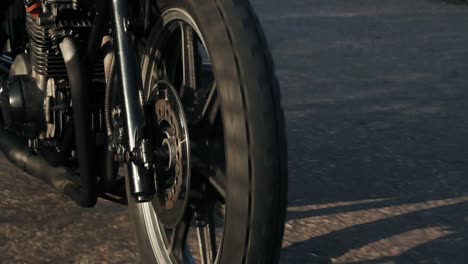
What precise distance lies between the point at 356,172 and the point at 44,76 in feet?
5.87

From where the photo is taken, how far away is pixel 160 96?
2736 millimetres

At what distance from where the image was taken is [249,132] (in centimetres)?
237

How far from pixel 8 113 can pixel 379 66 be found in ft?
13.1

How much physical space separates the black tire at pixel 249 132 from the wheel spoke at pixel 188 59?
A: 8.1 inches

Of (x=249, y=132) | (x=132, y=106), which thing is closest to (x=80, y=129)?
(x=132, y=106)

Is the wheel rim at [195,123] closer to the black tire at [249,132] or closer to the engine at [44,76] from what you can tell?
the black tire at [249,132]

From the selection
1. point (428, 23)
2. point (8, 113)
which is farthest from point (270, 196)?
point (428, 23)

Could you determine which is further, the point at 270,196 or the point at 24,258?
the point at 24,258

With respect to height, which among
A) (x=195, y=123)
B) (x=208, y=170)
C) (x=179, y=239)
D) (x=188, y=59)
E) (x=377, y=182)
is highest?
(x=188, y=59)

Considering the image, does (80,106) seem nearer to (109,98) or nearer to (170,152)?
(109,98)

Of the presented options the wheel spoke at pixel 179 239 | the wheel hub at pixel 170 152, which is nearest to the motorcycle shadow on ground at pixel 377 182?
the wheel spoke at pixel 179 239

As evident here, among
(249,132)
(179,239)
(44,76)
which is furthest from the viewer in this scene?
(44,76)

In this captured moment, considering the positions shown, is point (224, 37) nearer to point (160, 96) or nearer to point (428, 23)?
point (160, 96)

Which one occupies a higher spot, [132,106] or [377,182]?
[132,106]
